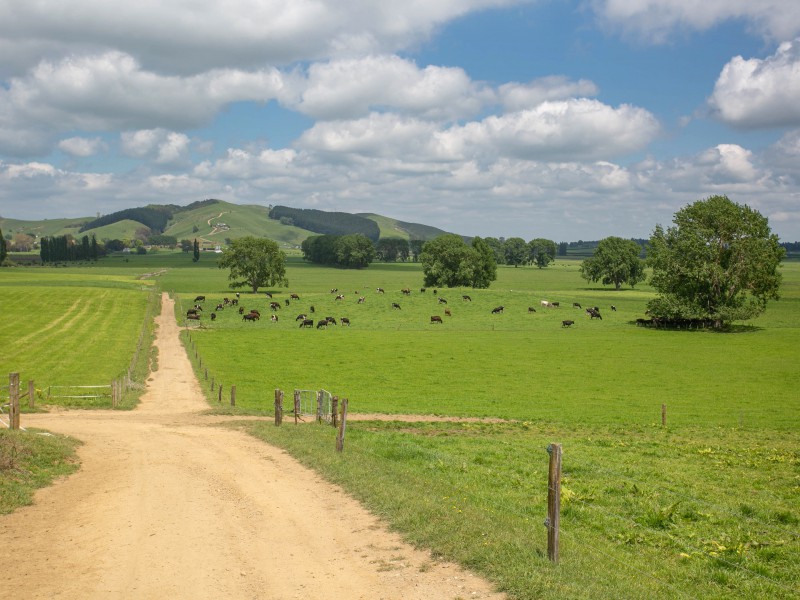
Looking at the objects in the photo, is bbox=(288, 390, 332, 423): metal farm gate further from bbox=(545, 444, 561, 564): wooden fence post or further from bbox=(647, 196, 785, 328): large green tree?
bbox=(647, 196, 785, 328): large green tree

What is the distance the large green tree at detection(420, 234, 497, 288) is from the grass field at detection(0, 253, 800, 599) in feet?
144

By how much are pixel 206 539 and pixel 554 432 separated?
2006 cm

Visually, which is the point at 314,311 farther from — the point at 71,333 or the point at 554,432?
the point at 554,432

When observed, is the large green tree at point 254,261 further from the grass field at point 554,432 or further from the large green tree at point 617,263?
the large green tree at point 617,263

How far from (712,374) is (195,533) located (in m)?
48.5

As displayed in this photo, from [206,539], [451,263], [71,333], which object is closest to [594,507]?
[206,539]

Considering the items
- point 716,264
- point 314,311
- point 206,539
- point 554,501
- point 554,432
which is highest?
point 716,264

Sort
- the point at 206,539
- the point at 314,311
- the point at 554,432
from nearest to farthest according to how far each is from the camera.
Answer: the point at 206,539
the point at 554,432
the point at 314,311

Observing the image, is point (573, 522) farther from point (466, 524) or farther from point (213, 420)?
point (213, 420)

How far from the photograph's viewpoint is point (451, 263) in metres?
144

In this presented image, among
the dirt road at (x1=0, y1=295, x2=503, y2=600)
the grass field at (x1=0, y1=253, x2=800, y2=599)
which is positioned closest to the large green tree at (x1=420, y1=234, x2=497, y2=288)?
the grass field at (x1=0, y1=253, x2=800, y2=599)

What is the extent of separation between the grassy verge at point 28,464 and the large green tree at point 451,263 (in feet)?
407

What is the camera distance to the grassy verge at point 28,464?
14918mm

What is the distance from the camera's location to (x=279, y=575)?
10867 mm
